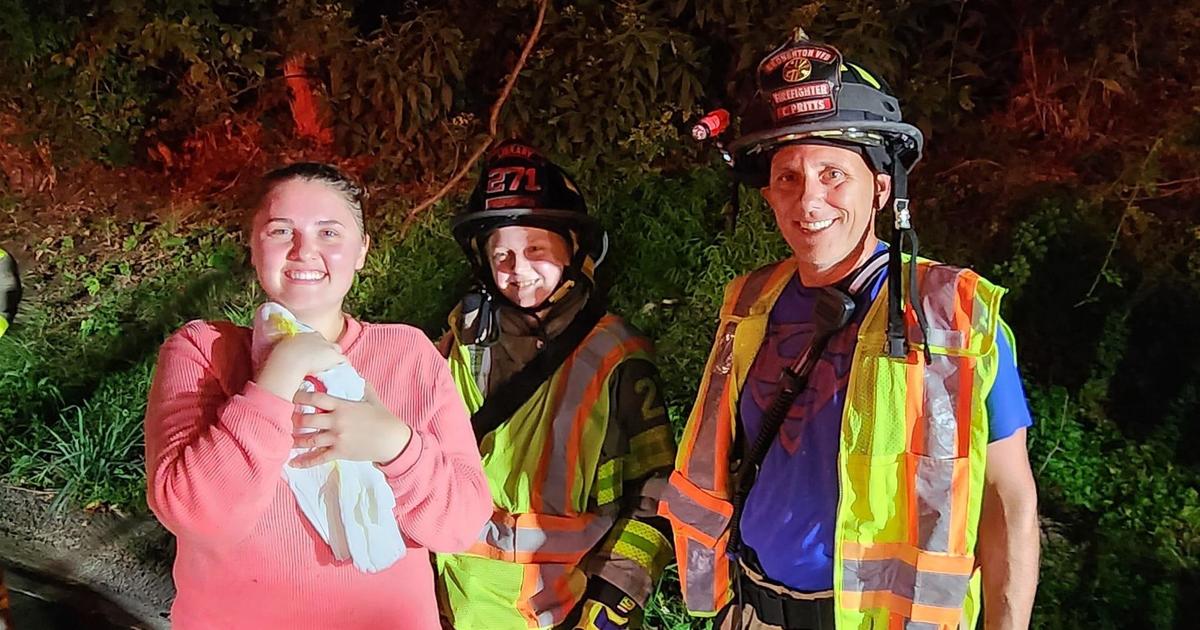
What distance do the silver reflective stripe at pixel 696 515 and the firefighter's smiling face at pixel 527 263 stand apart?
692 mm

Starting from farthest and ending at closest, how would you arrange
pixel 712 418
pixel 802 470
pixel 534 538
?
pixel 534 538, pixel 712 418, pixel 802 470

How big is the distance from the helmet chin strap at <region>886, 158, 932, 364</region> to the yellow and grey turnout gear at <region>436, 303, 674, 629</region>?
2.78 ft

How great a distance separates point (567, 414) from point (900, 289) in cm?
101

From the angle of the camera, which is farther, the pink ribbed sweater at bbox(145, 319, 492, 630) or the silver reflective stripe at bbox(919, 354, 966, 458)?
the silver reflective stripe at bbox(919, 354, 966, 458)

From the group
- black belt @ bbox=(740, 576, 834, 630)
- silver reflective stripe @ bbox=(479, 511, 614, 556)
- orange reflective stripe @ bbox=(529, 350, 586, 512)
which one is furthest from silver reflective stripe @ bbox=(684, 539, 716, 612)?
orange reflective stripe @ bbox=(529, 350, 586, 512)

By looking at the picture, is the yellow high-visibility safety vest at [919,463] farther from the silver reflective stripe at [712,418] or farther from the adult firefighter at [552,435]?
the adult firefighter at [552,435]

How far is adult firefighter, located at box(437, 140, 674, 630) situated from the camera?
256cm

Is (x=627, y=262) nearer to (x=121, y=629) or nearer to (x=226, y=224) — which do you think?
(x=226, y=224)

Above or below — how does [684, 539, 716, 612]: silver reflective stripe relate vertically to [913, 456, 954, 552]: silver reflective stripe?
below

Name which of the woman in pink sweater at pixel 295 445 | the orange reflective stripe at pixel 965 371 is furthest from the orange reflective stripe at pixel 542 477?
the orange reflective stripe at pixel 965 371

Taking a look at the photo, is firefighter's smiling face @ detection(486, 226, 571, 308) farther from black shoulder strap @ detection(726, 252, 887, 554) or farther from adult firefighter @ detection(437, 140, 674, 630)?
black shoulder strap @ detection(726, 252, 887, 554)

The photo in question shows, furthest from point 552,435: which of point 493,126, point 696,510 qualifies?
point 493,126

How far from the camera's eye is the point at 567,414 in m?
2.57

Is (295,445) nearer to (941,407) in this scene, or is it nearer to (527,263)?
(527,263)
